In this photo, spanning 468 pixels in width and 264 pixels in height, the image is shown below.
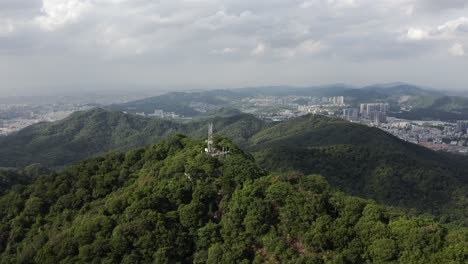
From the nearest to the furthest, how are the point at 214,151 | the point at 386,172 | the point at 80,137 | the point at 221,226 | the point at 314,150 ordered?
the point at 221,226 → the point at 214,151 → the point at 386,172 → the point at 314,150 → the point at 80,137

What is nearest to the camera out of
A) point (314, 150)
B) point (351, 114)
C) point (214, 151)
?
point (214, 151)

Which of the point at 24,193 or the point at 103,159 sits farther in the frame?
the point at 103,159

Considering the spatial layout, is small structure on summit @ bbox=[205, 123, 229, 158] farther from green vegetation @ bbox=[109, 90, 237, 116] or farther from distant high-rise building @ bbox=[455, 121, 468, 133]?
green vegetation @ bbox=[109, 90, 237, 116]

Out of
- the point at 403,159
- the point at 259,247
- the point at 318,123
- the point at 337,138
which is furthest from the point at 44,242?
the point at 318,123

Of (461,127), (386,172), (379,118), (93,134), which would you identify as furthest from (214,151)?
(379,118)

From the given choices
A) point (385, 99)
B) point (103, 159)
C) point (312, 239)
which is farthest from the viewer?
point (385, 99)

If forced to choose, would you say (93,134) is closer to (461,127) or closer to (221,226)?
(221,226)

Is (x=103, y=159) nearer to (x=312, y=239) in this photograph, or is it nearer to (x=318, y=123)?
(x=312, y=239)
